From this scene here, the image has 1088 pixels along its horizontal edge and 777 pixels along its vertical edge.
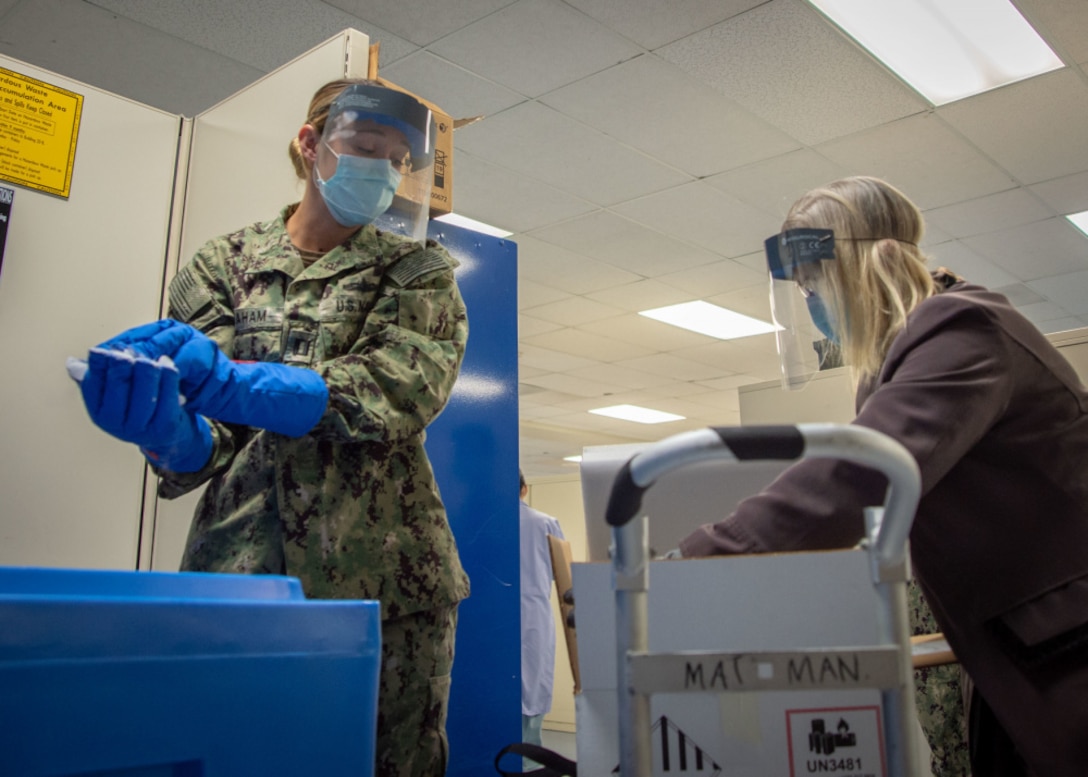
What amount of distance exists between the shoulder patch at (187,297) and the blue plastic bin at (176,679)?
1.85 feet

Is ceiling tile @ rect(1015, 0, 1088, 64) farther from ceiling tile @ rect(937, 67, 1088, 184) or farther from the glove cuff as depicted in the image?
the glove cuff

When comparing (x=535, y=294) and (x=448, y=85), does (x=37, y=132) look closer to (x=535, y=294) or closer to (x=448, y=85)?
(x=448, y=85)

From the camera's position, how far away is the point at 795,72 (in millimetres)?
3119

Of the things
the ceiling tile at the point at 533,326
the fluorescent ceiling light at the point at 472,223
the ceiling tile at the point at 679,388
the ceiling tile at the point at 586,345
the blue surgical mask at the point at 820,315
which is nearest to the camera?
the blue surgical mask at the point at 820,315

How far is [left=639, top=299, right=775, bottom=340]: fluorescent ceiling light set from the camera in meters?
5.75

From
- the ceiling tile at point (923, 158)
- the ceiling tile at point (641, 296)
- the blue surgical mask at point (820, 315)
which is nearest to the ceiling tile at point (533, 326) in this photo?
the ceiling tile at point (641, 296)

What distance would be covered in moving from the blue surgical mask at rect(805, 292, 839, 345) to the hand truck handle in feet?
2.33

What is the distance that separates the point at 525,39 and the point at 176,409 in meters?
2.33

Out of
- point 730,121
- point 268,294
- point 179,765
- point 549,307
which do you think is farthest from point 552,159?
point 179,765

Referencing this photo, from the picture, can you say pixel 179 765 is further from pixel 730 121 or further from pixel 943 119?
pixel 943 119

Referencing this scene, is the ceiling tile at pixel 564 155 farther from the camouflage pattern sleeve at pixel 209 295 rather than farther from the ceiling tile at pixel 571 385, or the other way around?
the ceiling tile at pixel 571 385

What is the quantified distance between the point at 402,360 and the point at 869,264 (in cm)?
65

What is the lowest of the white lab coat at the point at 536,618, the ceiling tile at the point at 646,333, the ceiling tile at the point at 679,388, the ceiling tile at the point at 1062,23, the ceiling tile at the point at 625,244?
the white lab coat at the point at 536,618

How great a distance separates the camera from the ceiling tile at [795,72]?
287 centimetres
